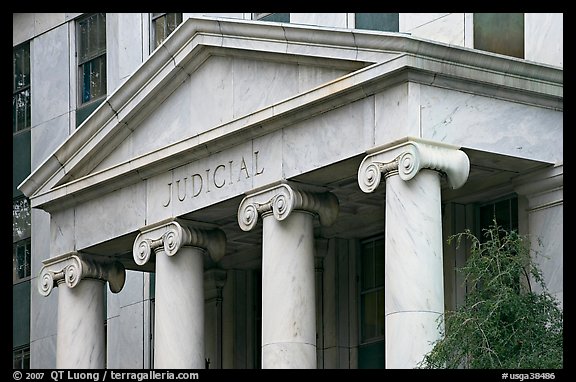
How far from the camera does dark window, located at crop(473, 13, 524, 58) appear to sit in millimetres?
34562

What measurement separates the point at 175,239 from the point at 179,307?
1.26 metres

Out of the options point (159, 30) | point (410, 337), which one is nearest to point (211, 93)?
point (410, 337)

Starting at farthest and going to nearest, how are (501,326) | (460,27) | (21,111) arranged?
(21,111) → (460,27) → (501,326)

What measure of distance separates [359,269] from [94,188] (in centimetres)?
540

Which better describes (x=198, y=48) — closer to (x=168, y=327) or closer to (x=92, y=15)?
(x=168, y=327)

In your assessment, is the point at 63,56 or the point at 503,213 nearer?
the point at 503,213

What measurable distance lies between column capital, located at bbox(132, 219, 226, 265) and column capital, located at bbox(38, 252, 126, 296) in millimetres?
2007

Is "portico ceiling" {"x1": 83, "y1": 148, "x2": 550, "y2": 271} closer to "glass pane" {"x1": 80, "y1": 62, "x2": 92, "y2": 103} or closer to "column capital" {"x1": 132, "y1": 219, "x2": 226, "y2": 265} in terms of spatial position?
"column capital" {"x1": 132, "y1": 219, "x2": 226, "y2": 265}

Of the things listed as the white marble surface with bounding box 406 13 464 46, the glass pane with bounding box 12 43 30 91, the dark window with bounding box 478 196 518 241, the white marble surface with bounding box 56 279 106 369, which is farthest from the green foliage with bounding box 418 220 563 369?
the glass pane with bounding box 12 43 30 91

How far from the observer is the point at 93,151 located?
37.9 m

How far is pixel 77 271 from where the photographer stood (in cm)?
3819

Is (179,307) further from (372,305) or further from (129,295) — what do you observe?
(129,295)
